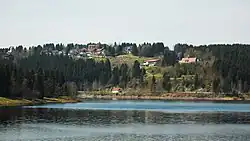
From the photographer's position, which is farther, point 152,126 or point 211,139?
point 152,126

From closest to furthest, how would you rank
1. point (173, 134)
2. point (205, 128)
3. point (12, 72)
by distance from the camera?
point (173, 134), point (205, 128), point (12, 72)

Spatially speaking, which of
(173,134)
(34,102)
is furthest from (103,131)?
(34,102)

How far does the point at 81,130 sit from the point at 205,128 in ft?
78.8

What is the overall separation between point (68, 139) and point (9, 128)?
17.4 metres

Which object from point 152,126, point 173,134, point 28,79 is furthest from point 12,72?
point 173,134

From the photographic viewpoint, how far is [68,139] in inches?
2936

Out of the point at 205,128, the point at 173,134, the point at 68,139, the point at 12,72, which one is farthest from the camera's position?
the point at 12,72

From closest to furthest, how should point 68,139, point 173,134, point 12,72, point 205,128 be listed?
1. point 68,139
2. point 173,134
3. point 205,128
4. point 12,72

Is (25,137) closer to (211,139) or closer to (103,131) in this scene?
(103,131)

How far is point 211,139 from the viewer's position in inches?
3063

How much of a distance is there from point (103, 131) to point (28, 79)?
117m

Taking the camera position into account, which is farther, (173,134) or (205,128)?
(205,128)

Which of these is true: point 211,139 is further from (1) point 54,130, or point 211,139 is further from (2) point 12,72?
(2) point 12,72

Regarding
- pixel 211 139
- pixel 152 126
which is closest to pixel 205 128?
pixel 152 126
